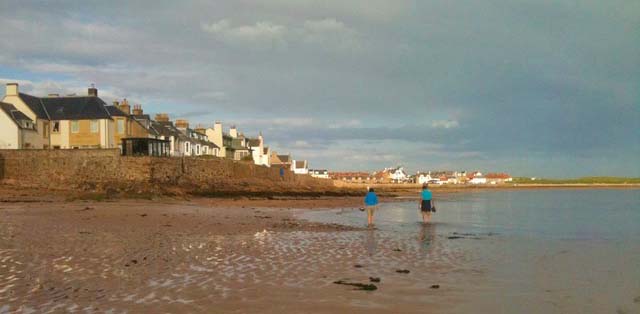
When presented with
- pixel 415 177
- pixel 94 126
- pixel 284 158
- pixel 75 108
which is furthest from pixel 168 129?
pixel 415 177

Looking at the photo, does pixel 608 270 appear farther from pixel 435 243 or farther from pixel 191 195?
pixel 191 195

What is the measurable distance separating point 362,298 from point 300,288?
1.12 metres

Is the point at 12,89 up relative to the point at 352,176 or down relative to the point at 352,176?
up

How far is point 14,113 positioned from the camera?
136 ft

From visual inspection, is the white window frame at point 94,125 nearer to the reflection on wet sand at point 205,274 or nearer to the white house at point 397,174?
the reflection on wet sand at point 205,274

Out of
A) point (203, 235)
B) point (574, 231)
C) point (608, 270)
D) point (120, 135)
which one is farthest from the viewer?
point (120, 135)

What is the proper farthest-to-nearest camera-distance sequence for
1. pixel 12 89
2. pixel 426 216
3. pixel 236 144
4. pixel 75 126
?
pixel 236 144 < pixel 75 126 < pixel 12 89 < pixel 426 216

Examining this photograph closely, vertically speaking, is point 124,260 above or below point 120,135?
below

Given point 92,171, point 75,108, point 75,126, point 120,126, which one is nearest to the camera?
point 92,171

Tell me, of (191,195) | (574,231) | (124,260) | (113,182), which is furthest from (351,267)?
(113,182)

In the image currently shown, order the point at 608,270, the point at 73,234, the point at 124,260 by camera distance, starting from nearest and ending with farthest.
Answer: the point at 124,260, the point at 608,270, the point at 73,234

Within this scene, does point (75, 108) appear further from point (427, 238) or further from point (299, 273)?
point (299, 273)

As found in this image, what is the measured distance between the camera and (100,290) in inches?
290

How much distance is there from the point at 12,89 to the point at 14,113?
4.11m
